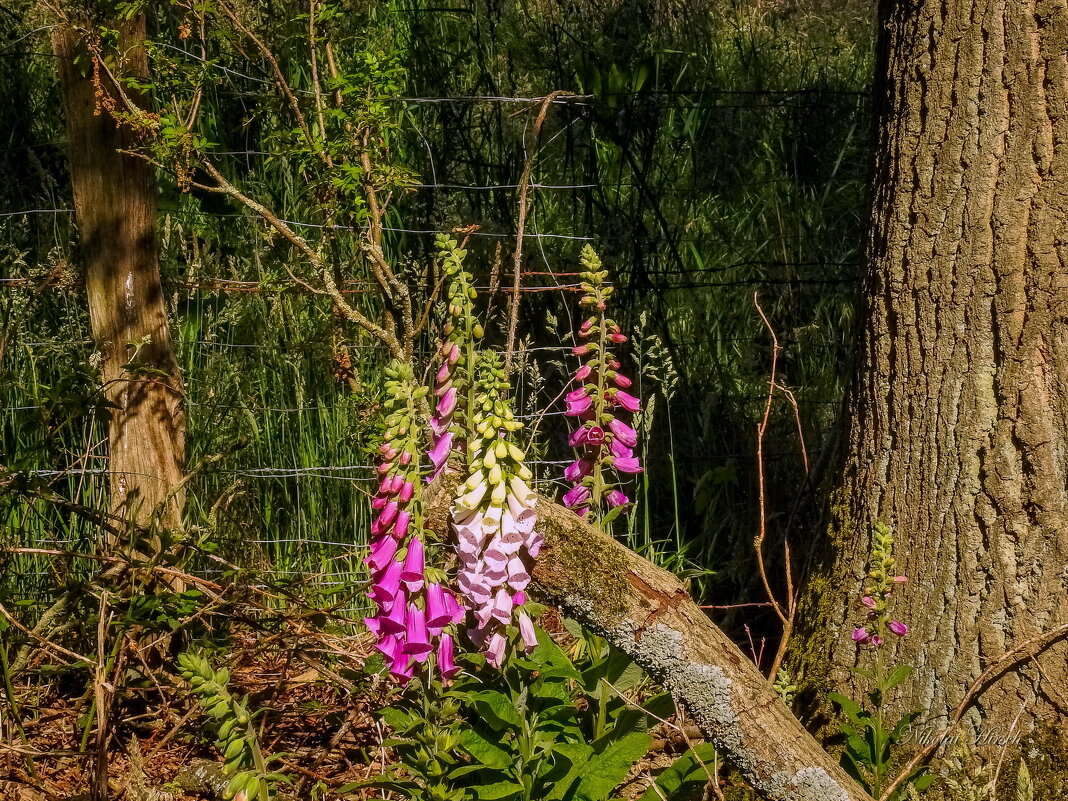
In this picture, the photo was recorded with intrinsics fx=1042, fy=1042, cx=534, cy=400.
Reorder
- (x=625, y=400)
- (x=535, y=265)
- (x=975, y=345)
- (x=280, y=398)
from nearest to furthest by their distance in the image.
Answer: (x=975, y=345)
(x=625, y=400)
(x=280, y=398)
(x=535, y=265)

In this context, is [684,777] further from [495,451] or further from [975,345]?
[975,345]

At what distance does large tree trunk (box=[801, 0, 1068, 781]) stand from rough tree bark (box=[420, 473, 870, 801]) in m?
0.52

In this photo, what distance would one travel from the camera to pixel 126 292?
306cm

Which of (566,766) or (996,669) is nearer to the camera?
(566,766)

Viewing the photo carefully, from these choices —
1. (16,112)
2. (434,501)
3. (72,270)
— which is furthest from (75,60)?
(16,112)

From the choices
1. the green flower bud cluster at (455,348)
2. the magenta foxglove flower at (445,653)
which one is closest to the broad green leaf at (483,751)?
the magenta foxglove flower at (445,653)

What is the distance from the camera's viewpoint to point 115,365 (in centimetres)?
306

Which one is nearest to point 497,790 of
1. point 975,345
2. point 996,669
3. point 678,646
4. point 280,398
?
point 678,646

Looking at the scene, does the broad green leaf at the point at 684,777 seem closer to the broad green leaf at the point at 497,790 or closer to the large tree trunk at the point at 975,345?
the broad green leaf at the point at 497,790

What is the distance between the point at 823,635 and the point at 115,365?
2.11 m

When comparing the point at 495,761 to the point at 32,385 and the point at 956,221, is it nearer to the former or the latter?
the point at 956,221

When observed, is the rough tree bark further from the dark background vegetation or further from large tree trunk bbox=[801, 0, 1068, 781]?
the dark background vegetation

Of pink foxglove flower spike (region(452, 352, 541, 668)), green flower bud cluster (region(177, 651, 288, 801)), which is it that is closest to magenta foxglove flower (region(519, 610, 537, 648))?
pink foxglove flower spike (region(452, 352, 541, 668))

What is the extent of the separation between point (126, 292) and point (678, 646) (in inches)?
79.2
